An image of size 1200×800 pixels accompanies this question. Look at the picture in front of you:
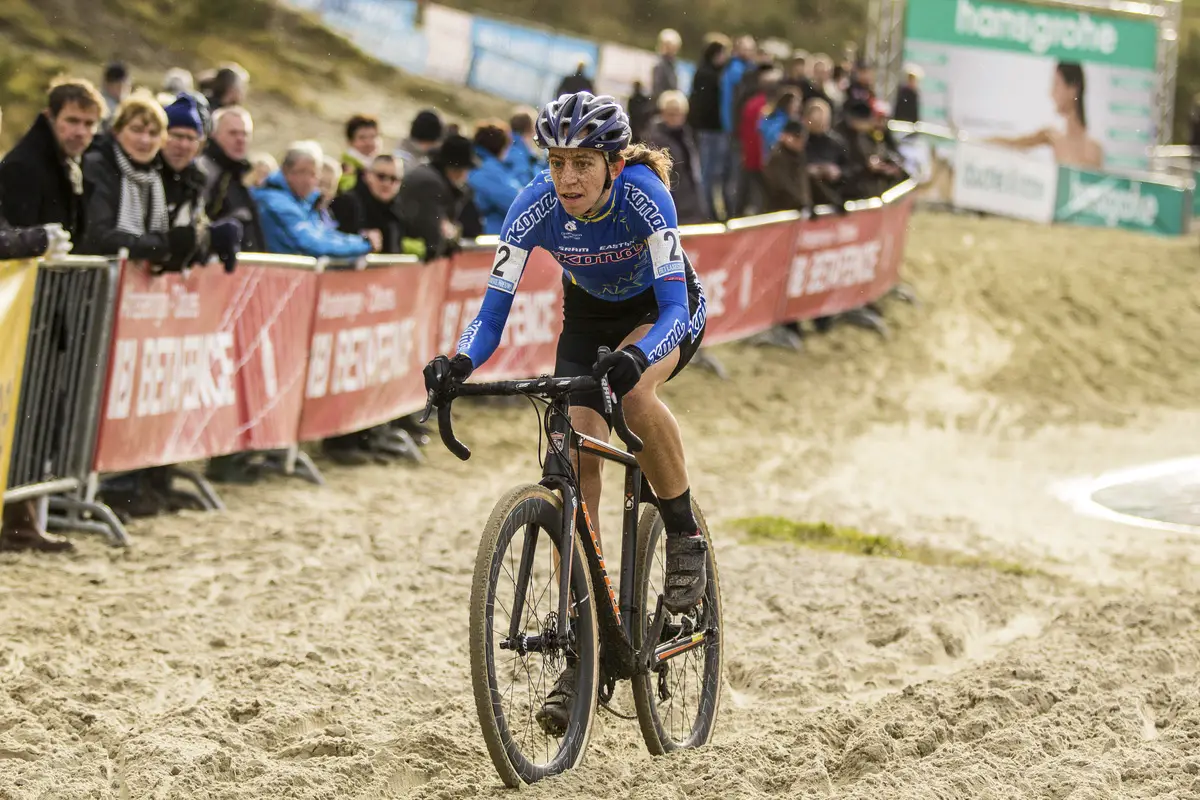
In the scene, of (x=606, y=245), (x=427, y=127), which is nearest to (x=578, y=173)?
(x=606, y=245)

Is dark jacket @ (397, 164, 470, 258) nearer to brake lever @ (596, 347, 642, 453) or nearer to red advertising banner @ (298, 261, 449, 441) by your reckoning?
red advertising banner @ (298, 261, 449, 441)

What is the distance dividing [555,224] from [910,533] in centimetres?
557

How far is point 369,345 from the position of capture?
10.6 m

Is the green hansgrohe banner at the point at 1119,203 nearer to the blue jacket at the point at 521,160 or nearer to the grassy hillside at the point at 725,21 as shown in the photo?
the grassy hillside at the point at 725,21

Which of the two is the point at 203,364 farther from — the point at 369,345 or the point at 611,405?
the point at 611,405

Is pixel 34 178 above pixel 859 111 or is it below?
below

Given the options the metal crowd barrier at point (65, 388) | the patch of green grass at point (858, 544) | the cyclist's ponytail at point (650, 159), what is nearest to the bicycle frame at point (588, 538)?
the cyclist's ponytail at point (650, 159)

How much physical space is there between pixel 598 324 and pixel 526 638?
4.05ft

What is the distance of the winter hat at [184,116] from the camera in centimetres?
844

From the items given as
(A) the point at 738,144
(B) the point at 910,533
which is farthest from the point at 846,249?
(B) the point at 910,533

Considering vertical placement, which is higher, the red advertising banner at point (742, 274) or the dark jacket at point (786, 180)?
the dark jacket at point (786, 180)

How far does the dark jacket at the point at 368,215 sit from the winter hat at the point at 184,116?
7.27 ft

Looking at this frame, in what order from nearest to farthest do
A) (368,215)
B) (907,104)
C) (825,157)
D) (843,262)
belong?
(368,215), (825,157), (843,262), (907,104)

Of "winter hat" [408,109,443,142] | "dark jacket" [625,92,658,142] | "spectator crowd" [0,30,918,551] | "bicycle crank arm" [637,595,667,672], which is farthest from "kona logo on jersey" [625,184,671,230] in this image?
"dark jacket" [625,92,658,142]
